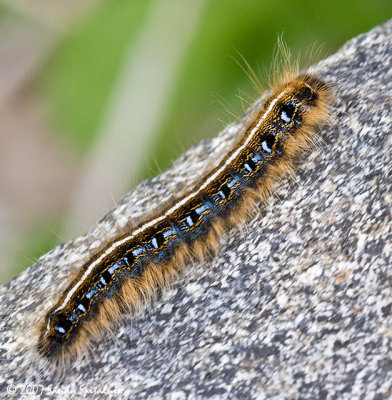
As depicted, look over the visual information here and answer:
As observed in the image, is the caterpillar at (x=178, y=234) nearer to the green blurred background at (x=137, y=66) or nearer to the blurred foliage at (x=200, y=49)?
the green blurred background at (x=137, y=66)

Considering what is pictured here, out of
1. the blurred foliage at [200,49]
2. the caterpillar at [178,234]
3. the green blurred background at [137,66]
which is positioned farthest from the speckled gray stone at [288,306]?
the blurred foliage at [200,49]

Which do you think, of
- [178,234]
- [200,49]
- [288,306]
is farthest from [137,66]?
[288,306]

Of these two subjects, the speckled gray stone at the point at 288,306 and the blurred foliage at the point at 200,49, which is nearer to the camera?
the speckled gray stone at the point at 288,306

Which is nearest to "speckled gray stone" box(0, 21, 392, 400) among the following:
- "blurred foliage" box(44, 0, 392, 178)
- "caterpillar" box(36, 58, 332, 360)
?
"caterpillar" box(36, 58, 332, 360)

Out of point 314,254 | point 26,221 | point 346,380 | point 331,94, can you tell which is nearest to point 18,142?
point 26,221

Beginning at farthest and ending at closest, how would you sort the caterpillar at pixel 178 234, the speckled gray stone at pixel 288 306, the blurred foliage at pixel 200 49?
the blurred foliage at pixel 200 49, the caterpillar at pixel 178 234, the speckled gray stone at pixel 288 306

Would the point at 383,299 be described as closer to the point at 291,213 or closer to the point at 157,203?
the point at 291,213

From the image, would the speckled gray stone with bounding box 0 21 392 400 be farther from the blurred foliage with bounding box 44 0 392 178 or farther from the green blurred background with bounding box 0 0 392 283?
Answer: the blurred foliage with bounding box 44 0 392 178
